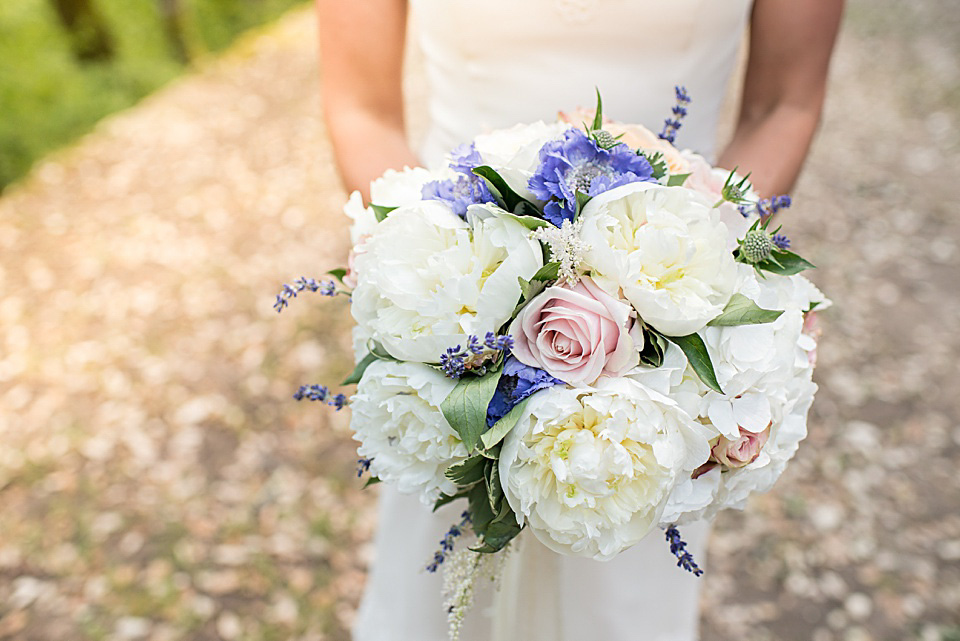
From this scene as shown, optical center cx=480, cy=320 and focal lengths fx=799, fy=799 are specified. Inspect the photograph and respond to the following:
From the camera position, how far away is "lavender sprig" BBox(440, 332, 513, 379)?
105 cm

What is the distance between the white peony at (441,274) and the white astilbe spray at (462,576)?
1.27 ft

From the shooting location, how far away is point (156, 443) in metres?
3.85

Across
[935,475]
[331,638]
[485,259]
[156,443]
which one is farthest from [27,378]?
[935,475]

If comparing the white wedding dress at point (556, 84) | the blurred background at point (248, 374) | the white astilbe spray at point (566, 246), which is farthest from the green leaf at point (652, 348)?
the blurred background at point (248, 374)

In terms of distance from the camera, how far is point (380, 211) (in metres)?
1.29

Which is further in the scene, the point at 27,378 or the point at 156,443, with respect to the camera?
the point at 27,378

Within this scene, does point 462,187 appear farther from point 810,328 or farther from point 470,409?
point 810,328

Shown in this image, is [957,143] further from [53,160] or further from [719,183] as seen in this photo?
[53,160]

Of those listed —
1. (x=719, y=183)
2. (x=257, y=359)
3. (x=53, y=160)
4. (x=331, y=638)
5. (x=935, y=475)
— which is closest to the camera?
(x=719, y=183)

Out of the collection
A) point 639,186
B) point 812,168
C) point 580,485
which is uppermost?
point 639,186

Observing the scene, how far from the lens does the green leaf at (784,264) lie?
3.98 ft

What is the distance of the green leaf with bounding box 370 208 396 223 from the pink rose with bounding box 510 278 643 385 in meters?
0.32

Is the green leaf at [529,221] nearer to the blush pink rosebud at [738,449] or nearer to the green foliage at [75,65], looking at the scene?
the blush pink rosebud at [738,449]

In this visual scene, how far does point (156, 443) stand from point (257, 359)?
0.75 m
